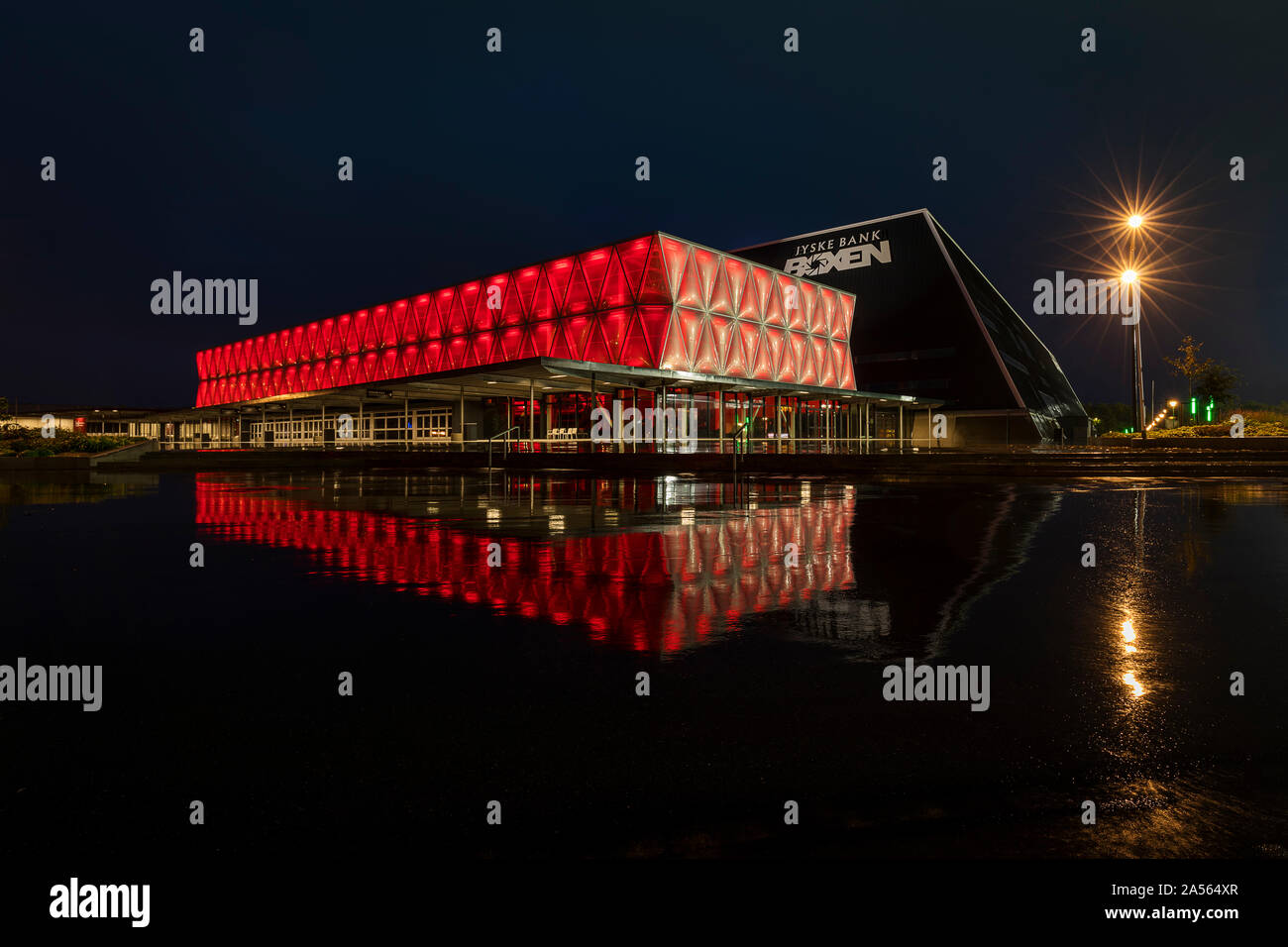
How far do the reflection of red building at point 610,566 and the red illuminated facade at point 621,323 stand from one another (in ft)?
68.0

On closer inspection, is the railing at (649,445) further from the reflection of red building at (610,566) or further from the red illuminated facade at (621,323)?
the reflection of red building at (610,566)

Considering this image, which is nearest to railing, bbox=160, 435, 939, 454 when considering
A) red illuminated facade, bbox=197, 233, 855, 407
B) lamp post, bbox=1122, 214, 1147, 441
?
red illuminated facade, bbox=197, 233, 855, 407

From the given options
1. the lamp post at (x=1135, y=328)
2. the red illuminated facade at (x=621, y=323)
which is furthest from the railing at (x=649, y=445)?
the lamp post at (x=1135, y=328)

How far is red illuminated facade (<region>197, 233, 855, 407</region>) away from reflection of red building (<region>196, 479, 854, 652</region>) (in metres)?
20.7

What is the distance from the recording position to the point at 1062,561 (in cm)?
803

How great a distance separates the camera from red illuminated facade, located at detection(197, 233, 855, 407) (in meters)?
38.7

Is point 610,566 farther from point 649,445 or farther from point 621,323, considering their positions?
point 621,323

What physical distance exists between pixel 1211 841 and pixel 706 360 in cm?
3855

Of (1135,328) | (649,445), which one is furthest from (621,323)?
(1135,328)

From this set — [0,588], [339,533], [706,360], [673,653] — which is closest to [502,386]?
[706,360]

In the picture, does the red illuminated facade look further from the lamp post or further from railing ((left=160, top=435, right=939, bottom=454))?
the lamp post

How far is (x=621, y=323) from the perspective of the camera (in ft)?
130

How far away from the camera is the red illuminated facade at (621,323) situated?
38719mm
